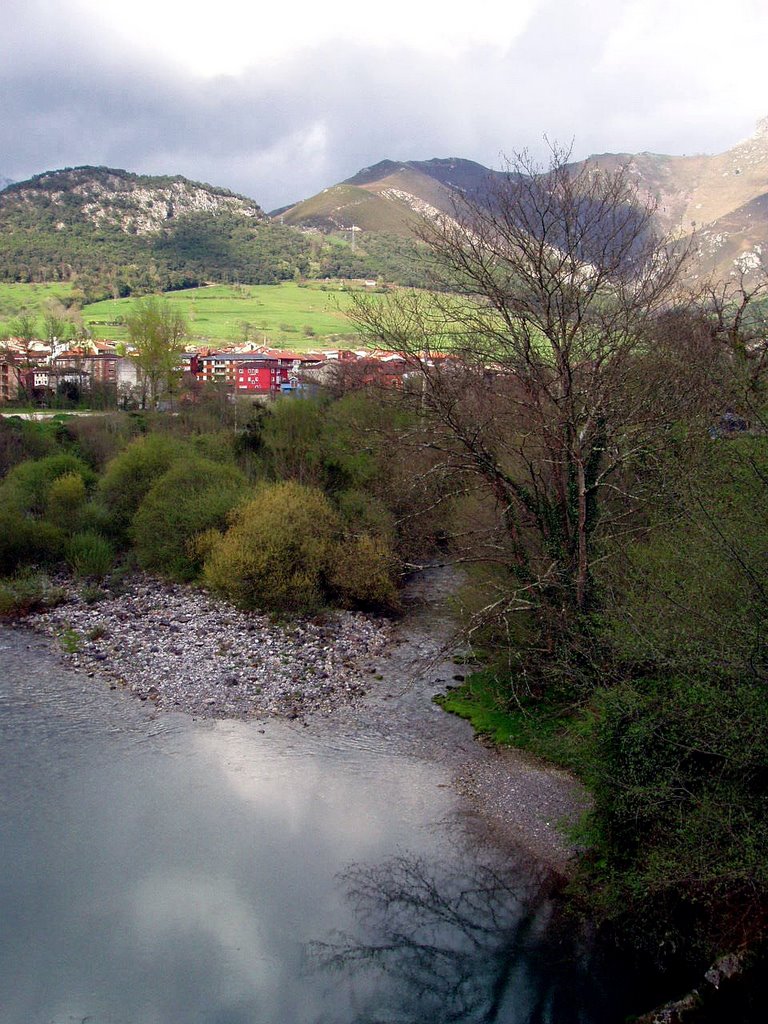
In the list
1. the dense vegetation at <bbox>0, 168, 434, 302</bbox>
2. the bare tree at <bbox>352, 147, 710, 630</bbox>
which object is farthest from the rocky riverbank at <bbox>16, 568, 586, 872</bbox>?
the dense vegetation at <bbox>0, 168, 434, 302</bbox>

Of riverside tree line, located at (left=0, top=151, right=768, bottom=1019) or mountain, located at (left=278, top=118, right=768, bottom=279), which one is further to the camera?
mountain, located at (left=278, top=118, right=768, bottom=279)

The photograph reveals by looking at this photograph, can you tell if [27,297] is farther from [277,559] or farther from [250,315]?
[277,559]

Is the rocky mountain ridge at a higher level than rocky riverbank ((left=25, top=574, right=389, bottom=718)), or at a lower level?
higher

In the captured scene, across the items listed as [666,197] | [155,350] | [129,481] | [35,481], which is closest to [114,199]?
[155,350]

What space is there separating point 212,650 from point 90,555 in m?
7.54

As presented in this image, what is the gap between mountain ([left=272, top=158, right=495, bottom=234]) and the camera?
85625 mm

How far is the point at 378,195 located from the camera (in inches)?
3691

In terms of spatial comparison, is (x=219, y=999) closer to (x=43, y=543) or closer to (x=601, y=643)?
(x=601, y=643)

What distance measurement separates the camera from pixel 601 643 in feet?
31.6

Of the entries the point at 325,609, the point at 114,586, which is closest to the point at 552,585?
the point at 325,609

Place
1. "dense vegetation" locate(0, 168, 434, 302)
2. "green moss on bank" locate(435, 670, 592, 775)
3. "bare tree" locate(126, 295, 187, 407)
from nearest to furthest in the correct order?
"green moss on bank" locate(435, 670, 592, 775)
"bare tree" locate(126, 295, 187, 407)
"dense vegetation" locate(0, 168, 434, 302)

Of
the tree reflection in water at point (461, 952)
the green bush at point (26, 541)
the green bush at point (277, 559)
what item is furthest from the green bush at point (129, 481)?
the tree reflection in water at point (461, 952)

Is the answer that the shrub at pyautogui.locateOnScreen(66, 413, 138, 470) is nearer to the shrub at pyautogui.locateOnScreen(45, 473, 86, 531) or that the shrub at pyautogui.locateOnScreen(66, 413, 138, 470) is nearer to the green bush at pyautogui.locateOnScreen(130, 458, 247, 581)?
the shrub at pyautogui.locateOnScreen(45, 473, 86, 531)

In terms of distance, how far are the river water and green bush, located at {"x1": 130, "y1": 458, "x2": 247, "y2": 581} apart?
10.0 m
